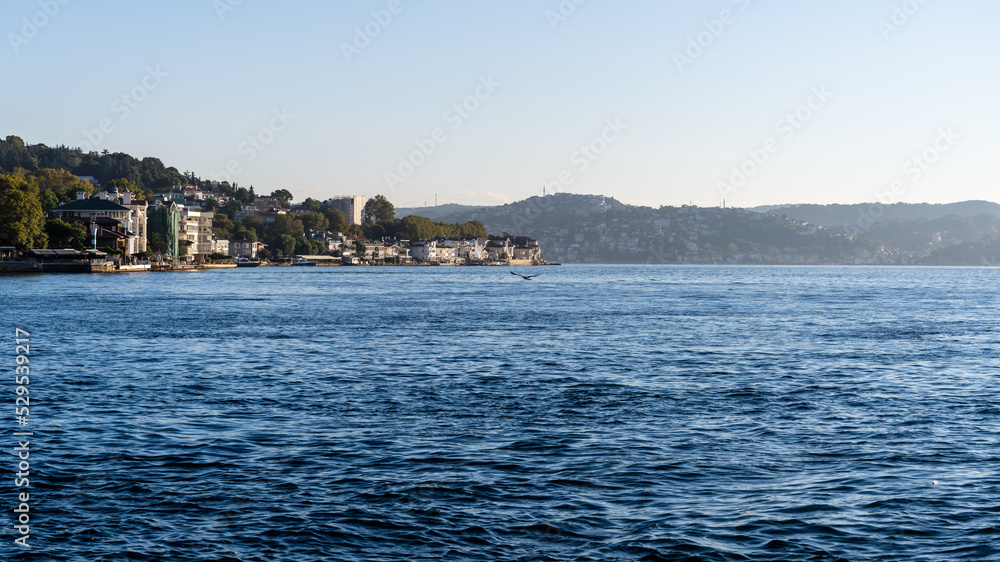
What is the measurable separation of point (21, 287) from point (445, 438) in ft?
231

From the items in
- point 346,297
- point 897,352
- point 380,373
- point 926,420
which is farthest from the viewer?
point 346,297

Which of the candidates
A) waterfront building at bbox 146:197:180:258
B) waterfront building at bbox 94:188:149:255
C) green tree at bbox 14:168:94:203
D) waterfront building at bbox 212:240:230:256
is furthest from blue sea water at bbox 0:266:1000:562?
waterfront building at bbox 212:240:230:256

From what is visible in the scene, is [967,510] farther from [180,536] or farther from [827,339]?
[827,339]

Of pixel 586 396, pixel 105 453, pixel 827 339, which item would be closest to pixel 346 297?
pixel 827 339

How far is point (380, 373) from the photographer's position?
2477cm

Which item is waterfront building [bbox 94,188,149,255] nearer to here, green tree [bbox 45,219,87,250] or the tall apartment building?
the tall apartment building

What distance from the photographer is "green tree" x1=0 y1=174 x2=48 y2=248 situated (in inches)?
3994

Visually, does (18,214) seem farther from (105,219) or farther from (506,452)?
(506,452)

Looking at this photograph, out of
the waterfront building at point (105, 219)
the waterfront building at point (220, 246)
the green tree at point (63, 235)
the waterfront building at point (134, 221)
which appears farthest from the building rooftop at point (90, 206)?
the waterfront building at point (220, 246)

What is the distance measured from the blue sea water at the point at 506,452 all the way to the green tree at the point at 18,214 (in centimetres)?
7865

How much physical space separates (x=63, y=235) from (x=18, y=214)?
15.3 m

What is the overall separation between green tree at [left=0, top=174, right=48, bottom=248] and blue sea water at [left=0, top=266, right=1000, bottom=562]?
78651 mm

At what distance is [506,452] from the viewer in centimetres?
1488

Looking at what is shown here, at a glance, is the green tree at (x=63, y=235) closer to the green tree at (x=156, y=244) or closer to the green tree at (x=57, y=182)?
the green tree at (x=156, y=244)
